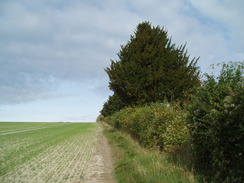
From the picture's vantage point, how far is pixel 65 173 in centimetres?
865

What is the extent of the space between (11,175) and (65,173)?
2.09 meters

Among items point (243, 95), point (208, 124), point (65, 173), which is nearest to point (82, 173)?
point (65, 173)

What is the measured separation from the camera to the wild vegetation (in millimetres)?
4266

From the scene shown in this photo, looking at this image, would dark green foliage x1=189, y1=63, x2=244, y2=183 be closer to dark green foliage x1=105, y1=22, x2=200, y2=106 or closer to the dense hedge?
the dense hedge

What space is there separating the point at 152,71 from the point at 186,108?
12601 mm

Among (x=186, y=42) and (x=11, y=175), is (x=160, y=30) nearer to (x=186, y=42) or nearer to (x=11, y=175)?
(x=186, y=42)

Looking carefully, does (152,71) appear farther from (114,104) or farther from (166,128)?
(114,104)

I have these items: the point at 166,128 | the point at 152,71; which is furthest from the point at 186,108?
the point at 152,71

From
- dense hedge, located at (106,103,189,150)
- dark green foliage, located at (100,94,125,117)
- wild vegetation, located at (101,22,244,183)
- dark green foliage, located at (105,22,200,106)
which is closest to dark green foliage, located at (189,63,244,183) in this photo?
wild vegetation, located at (101,22,244,183)

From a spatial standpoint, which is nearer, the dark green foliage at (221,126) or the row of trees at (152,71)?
the dark green foliage at (221,126)

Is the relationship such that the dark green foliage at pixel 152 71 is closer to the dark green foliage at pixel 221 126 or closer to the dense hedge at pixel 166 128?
the dense hedge at pixel 166 128

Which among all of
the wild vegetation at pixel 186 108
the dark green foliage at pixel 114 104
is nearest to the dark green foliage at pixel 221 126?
the wild vegetation at pixel 186 108

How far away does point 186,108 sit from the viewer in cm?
701

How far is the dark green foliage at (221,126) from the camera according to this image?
4008 mm
